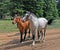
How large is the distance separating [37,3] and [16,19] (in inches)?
1312

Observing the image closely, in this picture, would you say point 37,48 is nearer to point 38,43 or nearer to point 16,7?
point 38,43

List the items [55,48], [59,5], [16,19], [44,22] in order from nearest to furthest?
[55,48], [16,19], [44,22], [59,5]

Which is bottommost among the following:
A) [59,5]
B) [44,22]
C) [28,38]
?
[59,5]

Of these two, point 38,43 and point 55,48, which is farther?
point 38,43

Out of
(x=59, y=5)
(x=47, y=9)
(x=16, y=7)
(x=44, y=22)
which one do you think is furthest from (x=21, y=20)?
(x=59, y=5)

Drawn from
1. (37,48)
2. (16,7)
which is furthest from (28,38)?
(16,7)

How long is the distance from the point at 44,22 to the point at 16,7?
31.1 meters

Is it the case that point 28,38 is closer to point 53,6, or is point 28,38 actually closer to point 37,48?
point 37,48

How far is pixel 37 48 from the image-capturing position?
11.0 metres

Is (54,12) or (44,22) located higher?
(44,22)

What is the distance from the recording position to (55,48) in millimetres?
10992

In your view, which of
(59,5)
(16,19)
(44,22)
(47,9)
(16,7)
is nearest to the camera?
(16,19)

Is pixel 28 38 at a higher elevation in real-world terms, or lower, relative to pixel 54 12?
higher

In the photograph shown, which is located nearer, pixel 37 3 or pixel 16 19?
pixel 16 19
